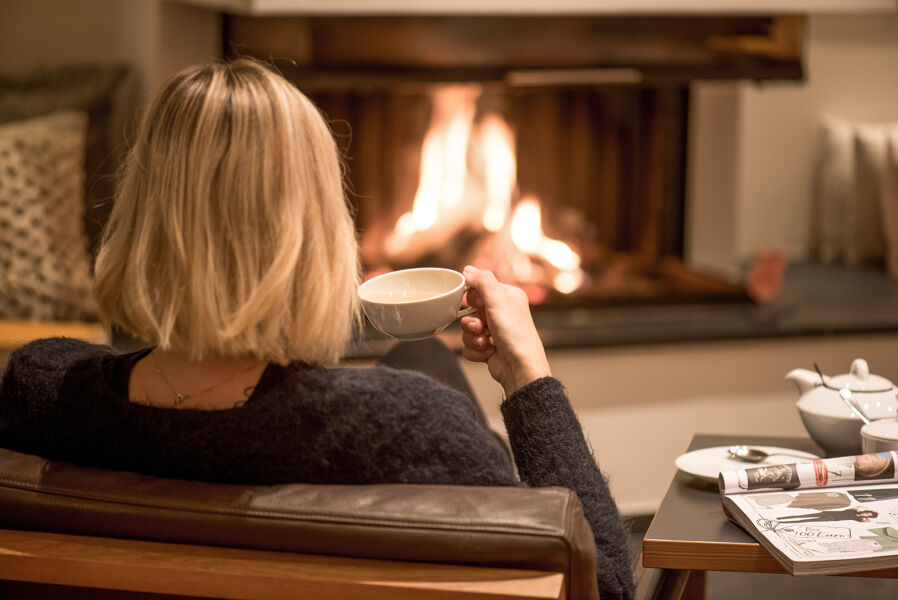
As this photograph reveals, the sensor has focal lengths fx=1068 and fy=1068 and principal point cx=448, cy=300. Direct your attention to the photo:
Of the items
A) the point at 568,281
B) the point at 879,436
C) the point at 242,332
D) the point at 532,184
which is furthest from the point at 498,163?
the point at 242,332

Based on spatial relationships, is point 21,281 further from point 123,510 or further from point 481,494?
point 481,494

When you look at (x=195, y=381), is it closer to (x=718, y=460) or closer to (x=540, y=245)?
(x=718, y=460)

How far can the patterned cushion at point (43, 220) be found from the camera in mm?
2562

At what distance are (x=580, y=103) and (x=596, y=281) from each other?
55cm

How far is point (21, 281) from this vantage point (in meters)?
2.58

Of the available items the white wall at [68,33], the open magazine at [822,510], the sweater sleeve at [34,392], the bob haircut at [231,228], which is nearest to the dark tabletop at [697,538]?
the open magazine at [822,510]

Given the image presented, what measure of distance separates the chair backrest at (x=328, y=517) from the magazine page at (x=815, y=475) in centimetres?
36

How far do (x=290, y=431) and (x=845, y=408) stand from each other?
0.78 metres

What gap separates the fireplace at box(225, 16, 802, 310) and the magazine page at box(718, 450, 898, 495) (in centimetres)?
148

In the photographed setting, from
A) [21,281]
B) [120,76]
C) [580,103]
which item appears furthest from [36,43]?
[580,103]

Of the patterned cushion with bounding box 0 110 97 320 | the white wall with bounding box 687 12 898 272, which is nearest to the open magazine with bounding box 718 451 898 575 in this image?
the patterned cushion with bounding box 0 110 97 320

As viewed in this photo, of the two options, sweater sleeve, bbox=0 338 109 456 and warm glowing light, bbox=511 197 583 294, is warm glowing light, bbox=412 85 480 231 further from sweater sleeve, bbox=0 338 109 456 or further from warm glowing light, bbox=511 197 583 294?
sweater sleeve, bbox=0 338 109 456

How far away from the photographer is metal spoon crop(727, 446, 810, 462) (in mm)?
1454

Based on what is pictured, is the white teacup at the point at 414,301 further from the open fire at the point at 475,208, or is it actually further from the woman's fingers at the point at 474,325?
the open fire at the point at 475,208
